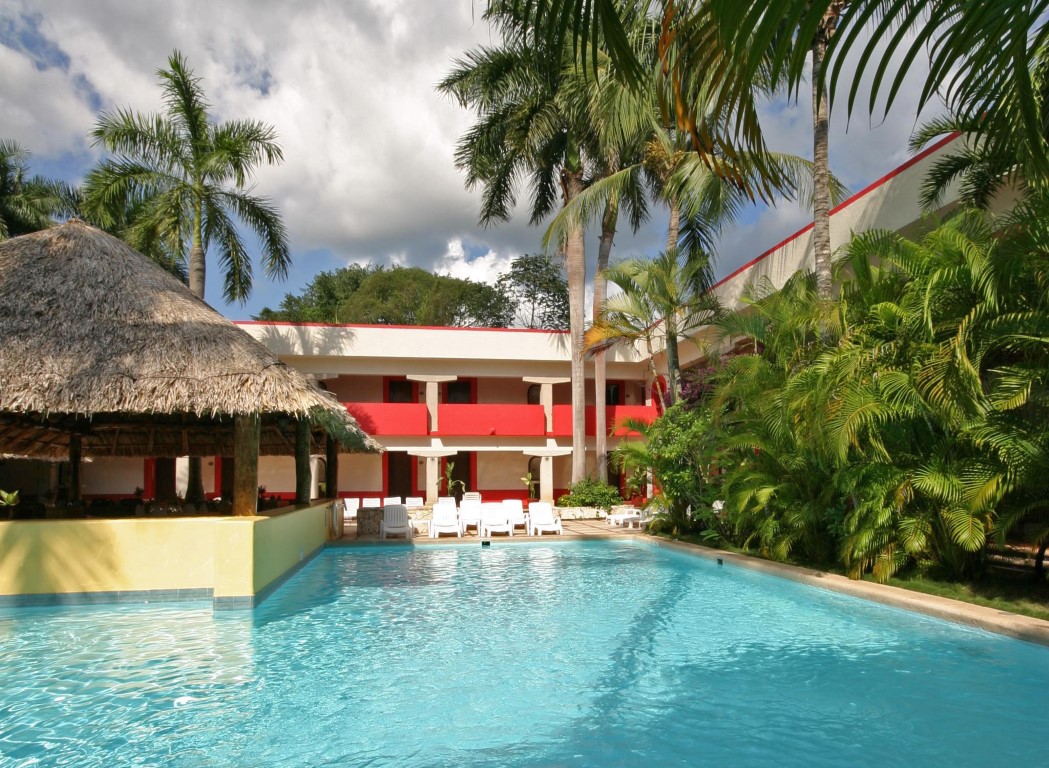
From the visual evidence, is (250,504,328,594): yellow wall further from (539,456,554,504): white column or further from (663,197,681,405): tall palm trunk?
(539,456,554,504): white column

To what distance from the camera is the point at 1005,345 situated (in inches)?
323

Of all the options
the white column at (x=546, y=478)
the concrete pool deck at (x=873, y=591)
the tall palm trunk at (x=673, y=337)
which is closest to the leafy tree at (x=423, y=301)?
the white column at (x=546, y=478)

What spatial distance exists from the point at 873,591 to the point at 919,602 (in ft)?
2.64

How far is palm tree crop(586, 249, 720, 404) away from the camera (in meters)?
16.4

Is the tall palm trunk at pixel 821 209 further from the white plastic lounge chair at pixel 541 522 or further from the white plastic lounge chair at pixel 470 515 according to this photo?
the white plastic lounge chair at pixel 470 515

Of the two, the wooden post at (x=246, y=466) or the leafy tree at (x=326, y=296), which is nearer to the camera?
the wooden post at (x=246, y=466)

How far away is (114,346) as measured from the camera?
1052 centimetres

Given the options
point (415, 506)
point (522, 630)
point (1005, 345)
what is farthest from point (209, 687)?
point (415, 506)

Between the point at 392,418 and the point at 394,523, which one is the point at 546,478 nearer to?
the point at 392,418

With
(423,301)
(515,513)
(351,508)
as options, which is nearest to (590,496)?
(515,513)

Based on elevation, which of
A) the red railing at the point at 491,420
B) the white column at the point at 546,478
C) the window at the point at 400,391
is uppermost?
the window at the point at 400,391

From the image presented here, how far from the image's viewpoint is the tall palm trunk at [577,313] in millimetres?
23031

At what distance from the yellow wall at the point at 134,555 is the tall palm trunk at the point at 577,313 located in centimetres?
1357

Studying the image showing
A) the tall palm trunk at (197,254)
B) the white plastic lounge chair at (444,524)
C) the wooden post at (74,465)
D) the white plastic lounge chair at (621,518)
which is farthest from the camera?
the tall palm trunk at (197,254)
